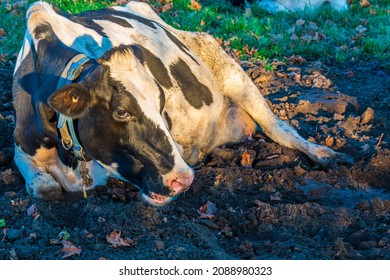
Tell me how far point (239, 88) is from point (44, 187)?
2.42m

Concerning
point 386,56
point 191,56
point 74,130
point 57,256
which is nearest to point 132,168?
point 74,130

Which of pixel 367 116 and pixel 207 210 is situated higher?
pixel 207 210

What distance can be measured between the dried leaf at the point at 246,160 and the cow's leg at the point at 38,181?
1.57m

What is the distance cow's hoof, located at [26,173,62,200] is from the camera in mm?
5457

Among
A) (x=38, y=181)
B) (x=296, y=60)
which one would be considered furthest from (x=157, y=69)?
(x=296, y=60)

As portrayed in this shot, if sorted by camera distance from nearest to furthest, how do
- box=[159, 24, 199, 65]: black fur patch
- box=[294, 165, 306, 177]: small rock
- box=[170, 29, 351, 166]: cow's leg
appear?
box=[294, 165, 306, 177]: small rock, box=[170, 29, 351, 166]: cow's leg, box=[159, 24, 199, 65]: black fur patch

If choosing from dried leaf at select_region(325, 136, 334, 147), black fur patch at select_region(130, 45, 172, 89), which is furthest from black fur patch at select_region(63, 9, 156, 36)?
dried leaf at select_region(325, 136, 334, 147)

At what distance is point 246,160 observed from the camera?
237 inches

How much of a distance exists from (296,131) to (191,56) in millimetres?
1254

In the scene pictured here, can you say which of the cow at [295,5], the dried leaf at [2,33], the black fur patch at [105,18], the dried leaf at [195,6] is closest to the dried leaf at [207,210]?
the black fur patch at [105,18]

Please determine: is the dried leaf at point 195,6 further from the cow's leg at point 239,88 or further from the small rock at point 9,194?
the small rock at point 9,194

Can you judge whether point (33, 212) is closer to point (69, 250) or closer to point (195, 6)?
point (69, 250)

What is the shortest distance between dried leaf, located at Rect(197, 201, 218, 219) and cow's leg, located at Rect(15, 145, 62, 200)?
122 centimetres

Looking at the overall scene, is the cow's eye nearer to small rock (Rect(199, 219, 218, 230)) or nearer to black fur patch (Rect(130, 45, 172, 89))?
small rock (Rect(199, 219, 218, 230))
